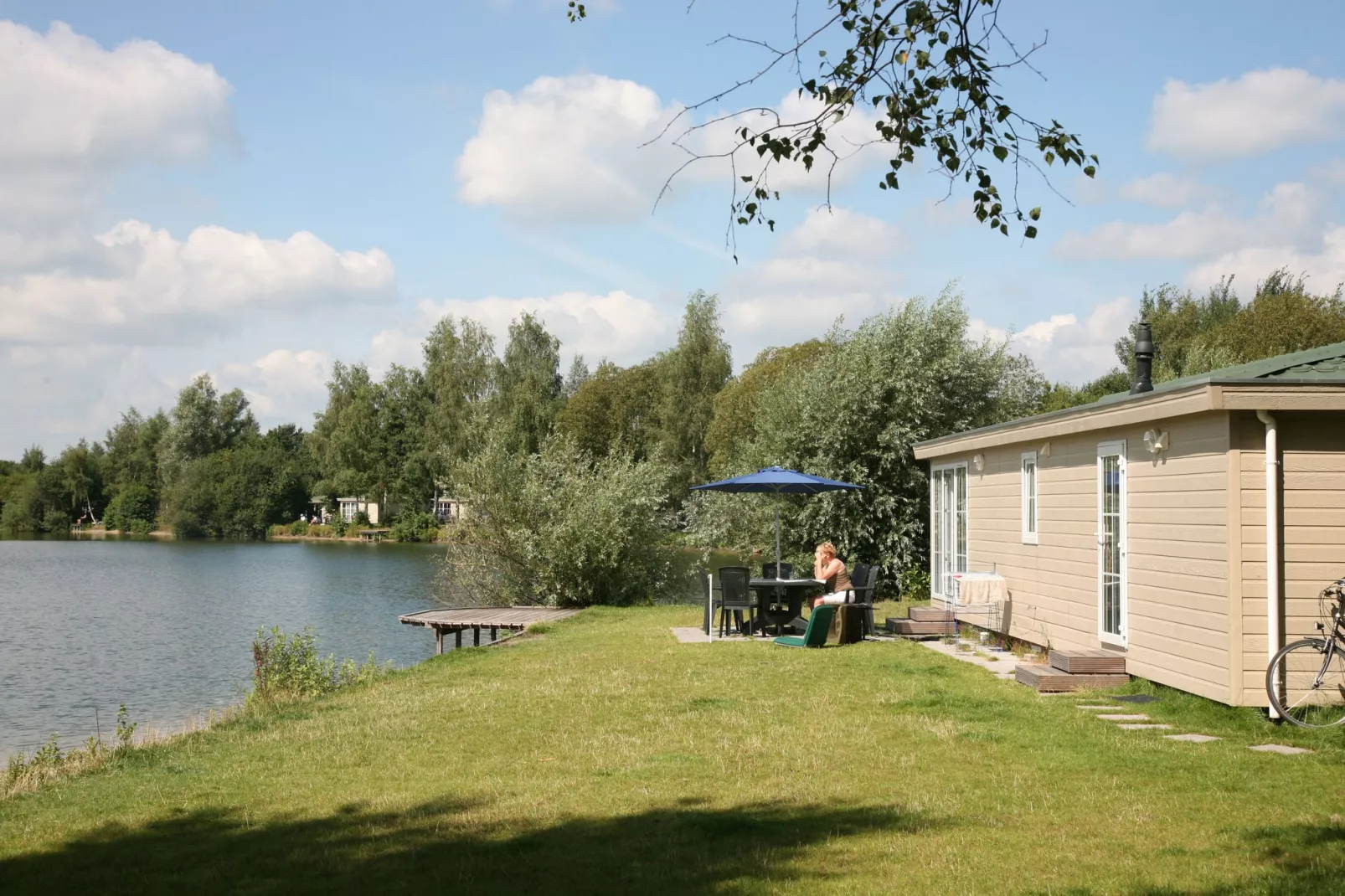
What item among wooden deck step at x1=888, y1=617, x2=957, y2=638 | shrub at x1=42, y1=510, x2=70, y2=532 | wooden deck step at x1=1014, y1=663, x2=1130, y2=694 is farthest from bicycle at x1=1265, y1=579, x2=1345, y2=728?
shrub at x1=42, y1=510, x2=70, y2=532

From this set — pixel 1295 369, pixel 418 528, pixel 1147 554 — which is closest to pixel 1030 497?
pixel 1147 554

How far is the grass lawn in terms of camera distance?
5.00m

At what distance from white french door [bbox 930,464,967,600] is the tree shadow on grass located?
10.1 m

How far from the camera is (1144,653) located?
9781mm

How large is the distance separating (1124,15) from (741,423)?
4135cm

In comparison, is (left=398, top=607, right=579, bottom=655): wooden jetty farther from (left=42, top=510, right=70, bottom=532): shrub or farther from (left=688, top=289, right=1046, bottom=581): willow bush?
(left=42, top=510, right=70, bottom=532): shrub

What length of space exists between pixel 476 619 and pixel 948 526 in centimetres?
822

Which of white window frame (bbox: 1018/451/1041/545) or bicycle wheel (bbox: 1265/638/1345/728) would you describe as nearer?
bicycle wheel (bbox: 1265/638/1345/728)

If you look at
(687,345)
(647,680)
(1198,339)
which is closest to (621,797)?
(647,680)

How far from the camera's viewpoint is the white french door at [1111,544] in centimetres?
1034

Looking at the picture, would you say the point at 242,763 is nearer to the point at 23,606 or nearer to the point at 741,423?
the point at 23,606

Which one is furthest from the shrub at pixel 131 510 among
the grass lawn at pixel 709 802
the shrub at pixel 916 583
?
the grass lawn at pixel 709 802

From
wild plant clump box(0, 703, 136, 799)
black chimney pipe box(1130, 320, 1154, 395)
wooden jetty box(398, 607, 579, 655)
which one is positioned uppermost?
black chimney pipe box(1130, 320, 1154, 395)

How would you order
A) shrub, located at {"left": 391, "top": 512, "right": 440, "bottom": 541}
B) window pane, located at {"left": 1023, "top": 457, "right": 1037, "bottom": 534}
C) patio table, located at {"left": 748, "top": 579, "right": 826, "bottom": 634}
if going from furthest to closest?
shrub, located at {"left": 391, "top": 512, "right": 440, "bottom": 541}
patio table, located at {"left": 748, "top": 579, "right": 826, "bottom": 634}
window pane, located at {"left": 1023, "top": 457, "right": 1037, "bottom": 534}
